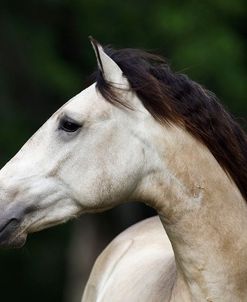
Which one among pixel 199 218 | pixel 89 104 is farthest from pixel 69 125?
pixel 199 218

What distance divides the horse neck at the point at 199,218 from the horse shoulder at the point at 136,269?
303 millimetres

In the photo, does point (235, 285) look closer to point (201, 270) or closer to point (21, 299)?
point (201, 270)

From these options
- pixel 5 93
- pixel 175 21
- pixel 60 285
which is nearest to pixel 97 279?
pixel 175 21

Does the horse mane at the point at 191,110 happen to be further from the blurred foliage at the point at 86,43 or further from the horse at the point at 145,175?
the blurred foliage at the point at 86,43

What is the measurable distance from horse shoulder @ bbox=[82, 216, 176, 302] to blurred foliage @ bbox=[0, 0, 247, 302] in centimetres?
463

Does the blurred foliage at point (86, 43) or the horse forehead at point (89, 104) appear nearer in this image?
the horse forehead at point (89, 104)

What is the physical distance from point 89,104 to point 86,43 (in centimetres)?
823

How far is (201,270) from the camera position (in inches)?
192

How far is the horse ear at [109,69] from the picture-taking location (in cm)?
491

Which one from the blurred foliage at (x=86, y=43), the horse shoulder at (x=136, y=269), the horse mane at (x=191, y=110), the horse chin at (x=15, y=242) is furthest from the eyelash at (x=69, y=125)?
the blurred foliage at (x=86, y=43)

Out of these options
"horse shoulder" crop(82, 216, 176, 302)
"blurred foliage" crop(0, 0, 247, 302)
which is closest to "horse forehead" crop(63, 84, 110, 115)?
"horse shoulder" crop(82, 216, 176, 302)

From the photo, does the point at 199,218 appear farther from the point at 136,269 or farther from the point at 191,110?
the point at 136,269

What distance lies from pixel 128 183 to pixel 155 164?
0.14 meters

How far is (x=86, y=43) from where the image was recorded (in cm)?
1309
